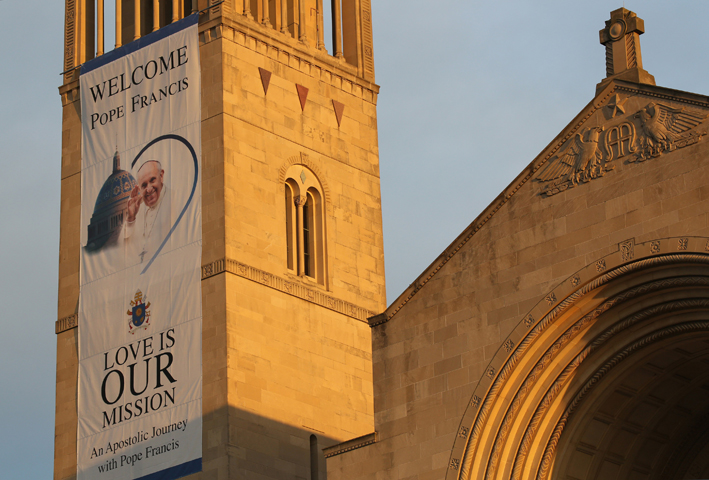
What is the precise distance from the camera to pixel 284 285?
4781 centimetres

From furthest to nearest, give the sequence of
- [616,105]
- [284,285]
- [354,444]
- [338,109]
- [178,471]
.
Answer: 1. [338,109]
2. [284,285]
3. [178,471]
4. [354,444]
5. [616,105]

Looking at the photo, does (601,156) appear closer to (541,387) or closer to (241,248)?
(541,387)

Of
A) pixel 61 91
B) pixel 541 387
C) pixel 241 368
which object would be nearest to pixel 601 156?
pixel 541 387

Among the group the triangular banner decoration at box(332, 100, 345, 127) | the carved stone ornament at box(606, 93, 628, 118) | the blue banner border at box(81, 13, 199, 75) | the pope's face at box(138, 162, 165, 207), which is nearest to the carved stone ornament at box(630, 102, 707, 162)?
the carved stone ornament at box(606, 93, 628, 118)

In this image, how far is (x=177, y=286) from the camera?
4722cm

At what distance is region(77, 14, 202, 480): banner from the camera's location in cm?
4641

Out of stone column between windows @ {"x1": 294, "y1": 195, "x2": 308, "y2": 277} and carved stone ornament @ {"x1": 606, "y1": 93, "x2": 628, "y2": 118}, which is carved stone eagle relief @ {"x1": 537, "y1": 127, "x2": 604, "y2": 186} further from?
stone column between windows @ {"x1": 294, "y1": 195, "x2": 308, "y2": 277}

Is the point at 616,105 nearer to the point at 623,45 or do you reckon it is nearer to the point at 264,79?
the point at 623,45

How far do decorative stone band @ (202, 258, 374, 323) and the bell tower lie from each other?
43 mm

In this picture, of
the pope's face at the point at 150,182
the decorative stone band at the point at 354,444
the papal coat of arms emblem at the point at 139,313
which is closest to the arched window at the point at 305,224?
the pope's face at the point at 150,182

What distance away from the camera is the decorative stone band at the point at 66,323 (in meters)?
49.6

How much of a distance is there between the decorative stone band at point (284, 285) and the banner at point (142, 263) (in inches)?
33.0

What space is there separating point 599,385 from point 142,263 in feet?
58.7

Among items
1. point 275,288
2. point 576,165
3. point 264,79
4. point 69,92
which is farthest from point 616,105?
point 69,92
